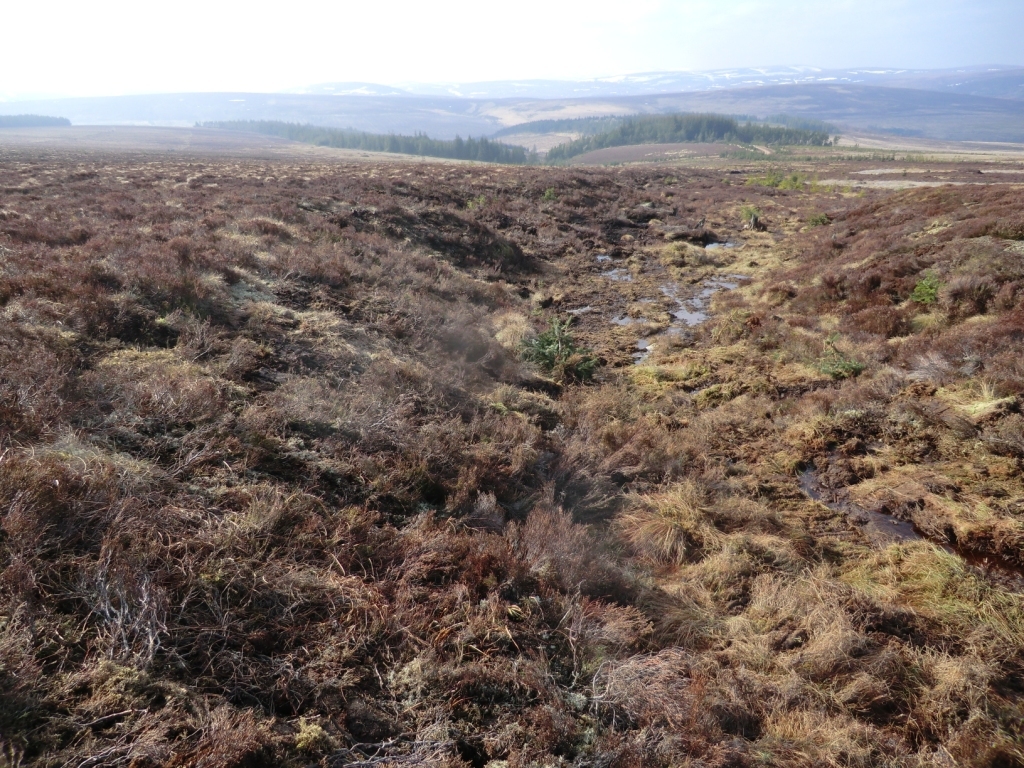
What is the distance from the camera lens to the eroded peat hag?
2.91 metres

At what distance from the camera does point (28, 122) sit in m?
170

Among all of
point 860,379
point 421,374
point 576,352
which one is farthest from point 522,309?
point 860,379

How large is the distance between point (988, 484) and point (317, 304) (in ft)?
36.3

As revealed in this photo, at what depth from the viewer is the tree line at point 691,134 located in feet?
416

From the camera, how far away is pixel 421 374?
26.2 feet

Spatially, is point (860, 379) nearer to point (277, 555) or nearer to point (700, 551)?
point (700, 551)

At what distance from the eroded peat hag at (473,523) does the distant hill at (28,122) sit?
743 feet

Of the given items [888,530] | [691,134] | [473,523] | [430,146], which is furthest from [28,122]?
[888,530]

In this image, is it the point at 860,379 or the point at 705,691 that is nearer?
the point at 705,691

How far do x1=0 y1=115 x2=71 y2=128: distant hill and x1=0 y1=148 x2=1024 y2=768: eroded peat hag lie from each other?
743 ft

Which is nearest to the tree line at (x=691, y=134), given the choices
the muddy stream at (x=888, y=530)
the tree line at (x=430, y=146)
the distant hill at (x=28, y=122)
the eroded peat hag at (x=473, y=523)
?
the tree line at (x=430, y=146)

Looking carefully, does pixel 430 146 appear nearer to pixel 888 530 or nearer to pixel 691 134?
pixel 691 134

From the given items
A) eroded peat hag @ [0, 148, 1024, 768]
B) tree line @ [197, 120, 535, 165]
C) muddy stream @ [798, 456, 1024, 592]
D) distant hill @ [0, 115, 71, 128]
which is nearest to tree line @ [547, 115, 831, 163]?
tree line @ [197, 120, 535, 165]

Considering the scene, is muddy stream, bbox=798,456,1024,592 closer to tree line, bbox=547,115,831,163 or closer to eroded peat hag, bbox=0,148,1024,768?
eroded peat hag, bbox=0,148,1024,768
